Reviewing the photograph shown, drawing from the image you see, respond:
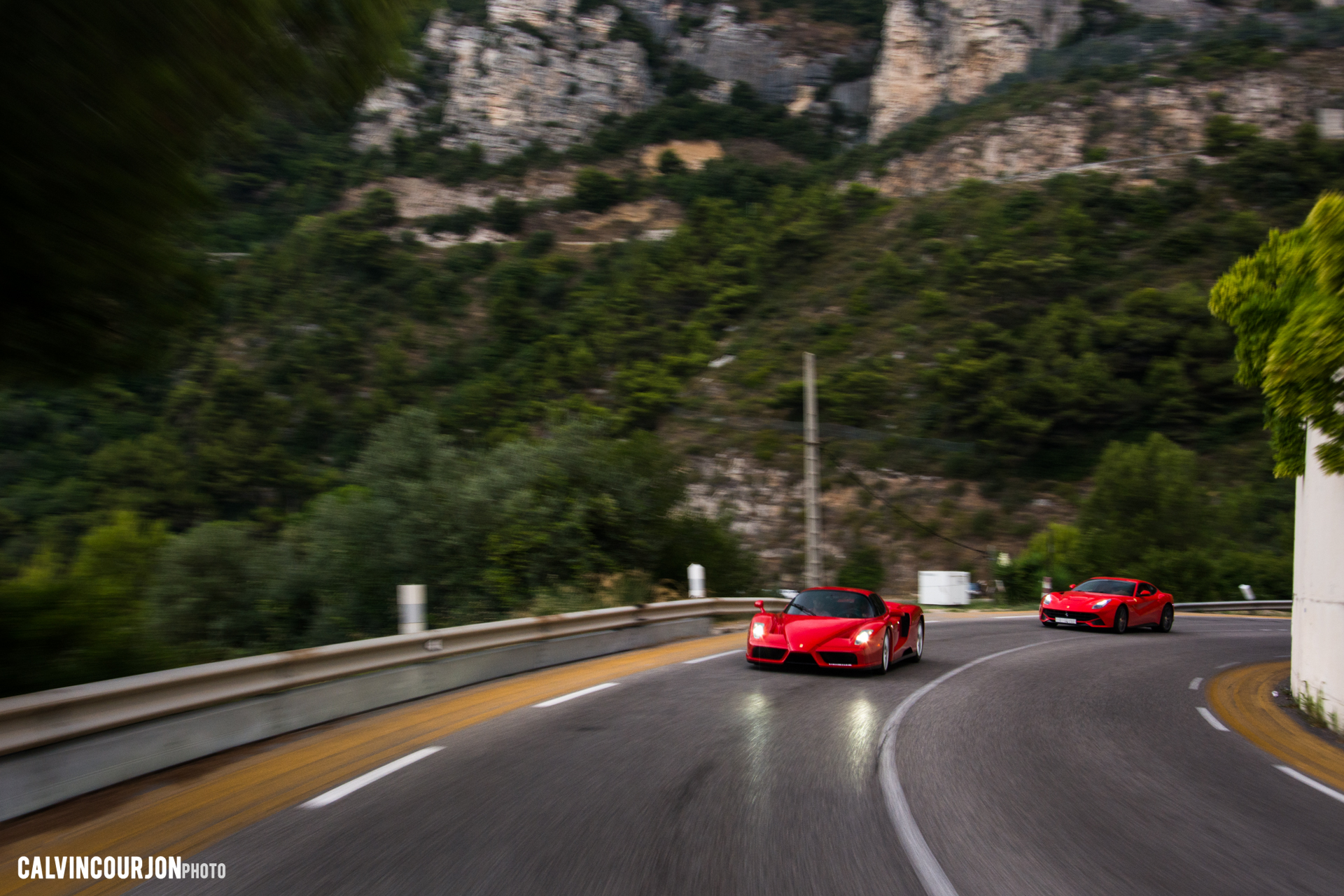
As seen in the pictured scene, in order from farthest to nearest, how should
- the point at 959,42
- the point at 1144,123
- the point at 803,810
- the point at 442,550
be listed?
1. the point at 959,42
2. the point at 1144,123
3. the point at 442,550
4. the point at 803,810

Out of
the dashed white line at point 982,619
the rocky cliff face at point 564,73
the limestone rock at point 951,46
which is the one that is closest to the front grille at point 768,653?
the dashed white line at point 982,619

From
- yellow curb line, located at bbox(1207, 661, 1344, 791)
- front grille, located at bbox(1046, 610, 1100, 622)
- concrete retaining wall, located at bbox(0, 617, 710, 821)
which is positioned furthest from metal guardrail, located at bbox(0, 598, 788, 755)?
front grille, located at bbox(1046, 610, 1100, 622)

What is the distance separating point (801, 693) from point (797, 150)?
12605cm

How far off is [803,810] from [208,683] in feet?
14.4

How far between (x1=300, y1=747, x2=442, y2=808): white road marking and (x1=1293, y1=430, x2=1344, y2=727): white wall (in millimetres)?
8936

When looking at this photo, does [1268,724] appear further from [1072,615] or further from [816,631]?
[1072,615]

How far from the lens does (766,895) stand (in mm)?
4188

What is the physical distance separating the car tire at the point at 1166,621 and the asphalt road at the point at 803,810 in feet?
45.8

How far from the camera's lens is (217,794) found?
593cm

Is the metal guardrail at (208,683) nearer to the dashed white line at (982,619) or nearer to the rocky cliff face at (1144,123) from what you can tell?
the dashed white line at (982,619)

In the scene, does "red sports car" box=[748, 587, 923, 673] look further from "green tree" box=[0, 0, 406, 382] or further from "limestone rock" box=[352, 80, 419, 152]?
"limestone rock" box=[352, 80, 419, 152]

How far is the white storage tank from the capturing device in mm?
35875

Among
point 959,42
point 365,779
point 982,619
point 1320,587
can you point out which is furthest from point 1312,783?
point 959,42

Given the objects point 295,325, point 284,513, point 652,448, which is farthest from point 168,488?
point 652,448
